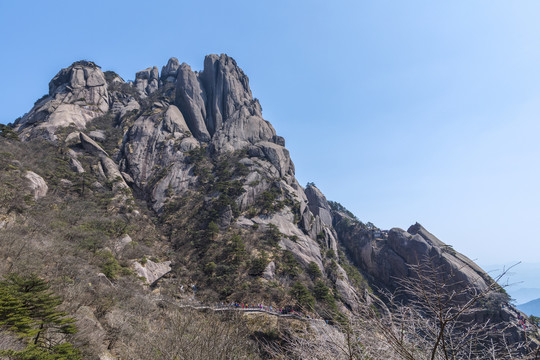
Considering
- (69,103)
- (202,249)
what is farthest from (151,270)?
(69,103)

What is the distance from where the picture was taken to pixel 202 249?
34.8 m

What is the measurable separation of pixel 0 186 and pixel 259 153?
139 ft

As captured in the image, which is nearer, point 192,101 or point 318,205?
point 192,101

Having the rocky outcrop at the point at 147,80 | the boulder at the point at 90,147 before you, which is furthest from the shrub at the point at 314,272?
the rocky outcrop at the point at 147,80

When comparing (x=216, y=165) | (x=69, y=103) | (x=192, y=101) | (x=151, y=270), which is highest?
(x=192, y=101)

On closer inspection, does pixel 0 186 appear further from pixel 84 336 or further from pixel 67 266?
pixel 84 336

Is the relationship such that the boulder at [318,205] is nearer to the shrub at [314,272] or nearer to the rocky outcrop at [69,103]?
the shrub at [314,272]

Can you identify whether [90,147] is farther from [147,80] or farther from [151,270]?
[147,80]

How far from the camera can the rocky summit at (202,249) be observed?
5719 mm

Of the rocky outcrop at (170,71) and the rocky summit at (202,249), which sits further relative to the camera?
the rocky outcrop at (170,71)

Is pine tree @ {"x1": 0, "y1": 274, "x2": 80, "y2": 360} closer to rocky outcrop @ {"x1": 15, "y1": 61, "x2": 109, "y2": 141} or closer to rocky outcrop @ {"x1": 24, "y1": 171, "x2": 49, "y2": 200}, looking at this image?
rocky outcrop @ {"x1": 24, "y1": 171, "x2": 49, "y2": 200}

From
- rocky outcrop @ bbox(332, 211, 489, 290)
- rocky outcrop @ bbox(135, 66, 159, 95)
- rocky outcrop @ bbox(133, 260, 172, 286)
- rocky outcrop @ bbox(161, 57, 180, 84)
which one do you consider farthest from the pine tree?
rocky outcrop @ bbox(161, 57, 180, 84)

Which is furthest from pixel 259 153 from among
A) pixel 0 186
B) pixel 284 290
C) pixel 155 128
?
pixel 0 186

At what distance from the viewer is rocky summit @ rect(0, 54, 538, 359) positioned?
5719mm
